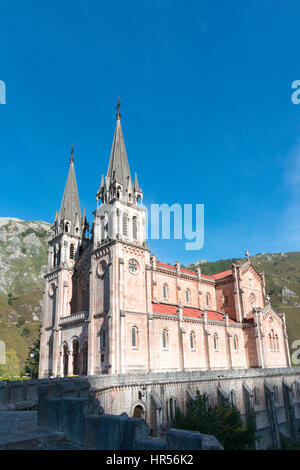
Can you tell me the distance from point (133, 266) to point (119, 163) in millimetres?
14445

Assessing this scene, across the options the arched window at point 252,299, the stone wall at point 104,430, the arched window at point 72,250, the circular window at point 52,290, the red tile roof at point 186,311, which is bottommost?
the stone wall at point 104,430

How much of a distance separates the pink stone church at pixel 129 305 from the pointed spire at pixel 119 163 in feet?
0.51

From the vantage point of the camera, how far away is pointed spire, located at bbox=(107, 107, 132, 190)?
144 feet

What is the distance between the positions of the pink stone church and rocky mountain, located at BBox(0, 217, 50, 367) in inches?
2992

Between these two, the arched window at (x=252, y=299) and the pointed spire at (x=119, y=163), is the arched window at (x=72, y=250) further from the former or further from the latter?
the arched window at (x=252, y=299)

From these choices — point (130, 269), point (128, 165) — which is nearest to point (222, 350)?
point (130, 269)

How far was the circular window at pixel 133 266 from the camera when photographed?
38978 mm

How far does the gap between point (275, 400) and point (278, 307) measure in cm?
11101

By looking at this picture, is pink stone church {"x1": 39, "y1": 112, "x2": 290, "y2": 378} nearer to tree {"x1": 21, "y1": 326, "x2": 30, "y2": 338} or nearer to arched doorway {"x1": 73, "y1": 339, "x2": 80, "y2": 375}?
arched doorway {"x1": 73, "y1": 339, "x2": 80, "y2": 375}

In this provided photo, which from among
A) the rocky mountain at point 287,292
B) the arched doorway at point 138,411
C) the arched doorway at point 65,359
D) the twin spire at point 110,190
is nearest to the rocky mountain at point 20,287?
the arched doorway at point 65,359

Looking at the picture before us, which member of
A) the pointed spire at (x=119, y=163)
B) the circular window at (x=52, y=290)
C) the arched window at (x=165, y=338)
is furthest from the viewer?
the circular window at (x=52, y=290)

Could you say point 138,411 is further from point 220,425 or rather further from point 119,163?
point 119,163
